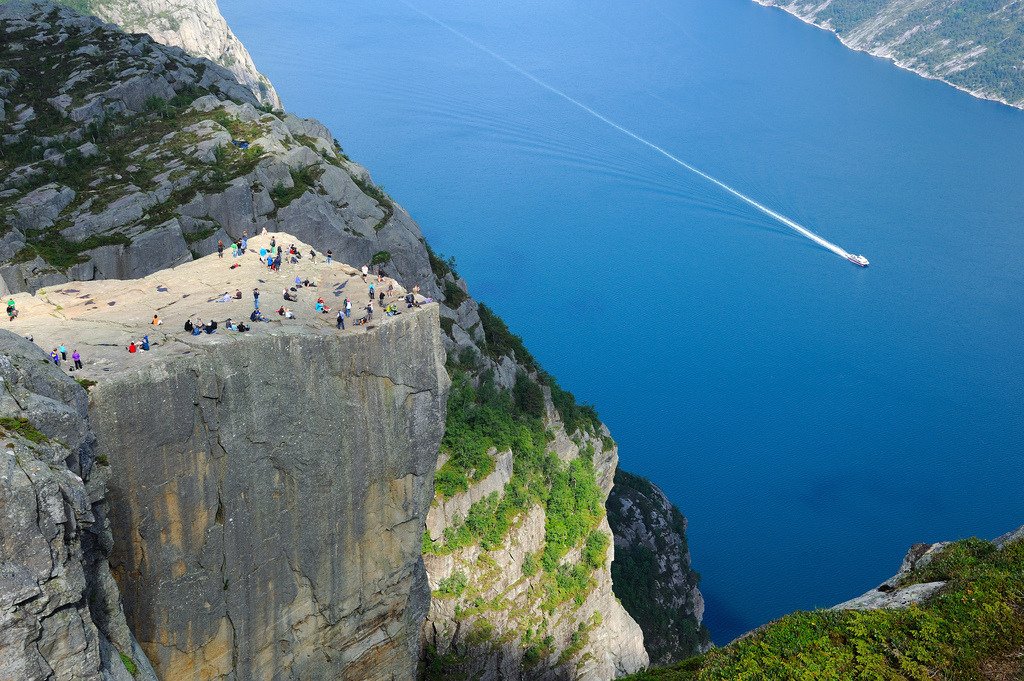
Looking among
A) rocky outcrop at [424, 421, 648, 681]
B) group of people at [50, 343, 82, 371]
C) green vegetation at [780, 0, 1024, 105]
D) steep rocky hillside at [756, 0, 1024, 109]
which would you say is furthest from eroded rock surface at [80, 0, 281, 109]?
green vegetation at [780, 0, 1024, 105]

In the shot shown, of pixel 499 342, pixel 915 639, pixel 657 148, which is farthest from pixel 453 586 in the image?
pixel 657 148

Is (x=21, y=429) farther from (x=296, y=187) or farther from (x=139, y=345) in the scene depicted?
(x=296, y=187)

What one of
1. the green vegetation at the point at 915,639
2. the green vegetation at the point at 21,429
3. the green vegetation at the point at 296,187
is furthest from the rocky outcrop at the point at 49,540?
the green vegetation at the point at 296,187

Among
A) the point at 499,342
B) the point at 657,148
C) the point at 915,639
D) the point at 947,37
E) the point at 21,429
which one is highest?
the point at 947,37

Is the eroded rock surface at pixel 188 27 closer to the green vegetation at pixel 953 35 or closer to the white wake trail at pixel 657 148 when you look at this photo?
the white wake trail at pixel 657 148

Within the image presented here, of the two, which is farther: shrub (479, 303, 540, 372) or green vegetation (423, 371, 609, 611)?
shrub (479, 303, 540, 372)

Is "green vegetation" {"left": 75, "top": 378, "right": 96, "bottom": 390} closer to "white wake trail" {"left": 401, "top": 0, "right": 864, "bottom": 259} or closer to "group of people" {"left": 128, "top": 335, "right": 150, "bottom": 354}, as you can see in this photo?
"group of people" {"left": 128, "top": 335, "right": 150, "bottom": 354}

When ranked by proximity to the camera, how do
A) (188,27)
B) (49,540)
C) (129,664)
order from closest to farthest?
(49,540)
(129,664)
(188,27)
